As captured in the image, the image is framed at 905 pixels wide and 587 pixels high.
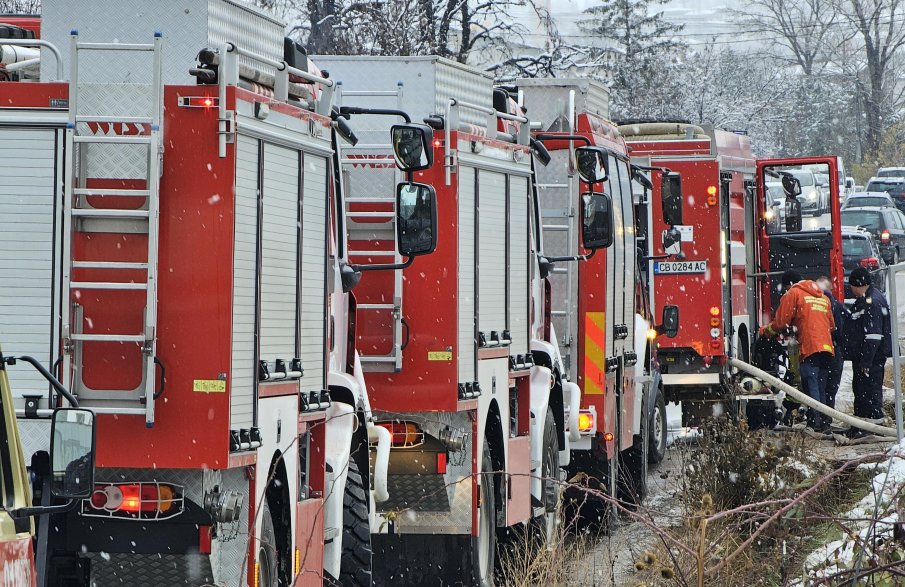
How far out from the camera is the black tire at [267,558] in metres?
6.57

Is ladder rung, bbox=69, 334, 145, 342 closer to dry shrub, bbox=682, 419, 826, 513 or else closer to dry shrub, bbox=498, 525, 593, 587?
dry shrub, bbox=498, 525, 593, 587

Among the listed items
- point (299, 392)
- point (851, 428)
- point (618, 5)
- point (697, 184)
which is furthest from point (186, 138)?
point (618, 5)

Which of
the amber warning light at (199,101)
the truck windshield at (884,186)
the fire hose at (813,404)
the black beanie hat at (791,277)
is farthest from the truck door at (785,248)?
the truck windshield at (884,186)

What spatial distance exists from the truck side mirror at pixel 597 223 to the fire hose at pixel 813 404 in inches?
139

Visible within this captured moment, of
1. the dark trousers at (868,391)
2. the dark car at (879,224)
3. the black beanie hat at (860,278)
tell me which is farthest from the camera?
the dark car at (879,224)

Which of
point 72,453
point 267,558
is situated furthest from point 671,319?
point 72,453

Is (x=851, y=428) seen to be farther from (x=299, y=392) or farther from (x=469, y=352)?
(x=299, y=392)

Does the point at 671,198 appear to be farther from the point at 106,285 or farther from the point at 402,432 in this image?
the point at 106,285

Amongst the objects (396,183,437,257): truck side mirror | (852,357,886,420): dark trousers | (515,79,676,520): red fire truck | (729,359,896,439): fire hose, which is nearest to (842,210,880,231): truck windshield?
(729,359,896,439): fire hose

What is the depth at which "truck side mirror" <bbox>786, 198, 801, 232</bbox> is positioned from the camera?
63.6 feet

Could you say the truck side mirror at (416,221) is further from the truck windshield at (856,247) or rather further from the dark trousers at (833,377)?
the truck windshield at (856,247)

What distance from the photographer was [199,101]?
20.0ft

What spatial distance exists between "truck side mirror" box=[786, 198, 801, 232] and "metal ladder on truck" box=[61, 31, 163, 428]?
564 inches

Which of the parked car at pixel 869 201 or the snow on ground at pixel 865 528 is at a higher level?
the parked car at pixel 869 201
